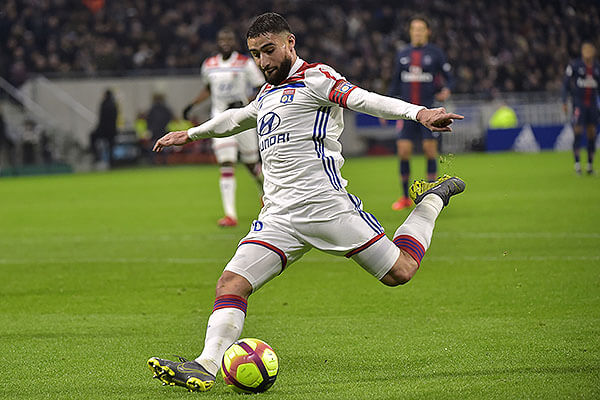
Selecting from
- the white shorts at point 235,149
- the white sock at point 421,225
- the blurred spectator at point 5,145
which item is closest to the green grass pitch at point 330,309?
the white sock at point 421,225

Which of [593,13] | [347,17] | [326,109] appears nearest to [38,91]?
[347,17]

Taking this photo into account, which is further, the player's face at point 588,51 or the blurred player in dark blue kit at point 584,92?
the blurred player in dark blue kit at point 584,92

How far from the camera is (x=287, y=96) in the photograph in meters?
5.09

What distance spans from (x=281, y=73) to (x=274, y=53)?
0.40 feet

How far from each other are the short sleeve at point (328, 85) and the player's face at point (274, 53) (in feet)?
0.43

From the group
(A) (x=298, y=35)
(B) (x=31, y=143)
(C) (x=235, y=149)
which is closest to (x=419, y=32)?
(C) (x=235, y=149)

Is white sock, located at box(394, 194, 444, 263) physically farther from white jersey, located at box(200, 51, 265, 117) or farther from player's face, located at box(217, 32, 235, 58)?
player's face, located at box(217, 32, 235, 58)

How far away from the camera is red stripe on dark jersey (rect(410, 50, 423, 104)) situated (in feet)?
44.9

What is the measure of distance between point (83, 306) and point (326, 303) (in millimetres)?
1794

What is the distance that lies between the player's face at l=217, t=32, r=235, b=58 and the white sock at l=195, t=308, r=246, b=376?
8252mm

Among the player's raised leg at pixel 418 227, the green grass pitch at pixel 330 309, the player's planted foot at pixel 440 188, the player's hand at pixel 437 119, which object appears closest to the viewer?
the player's hand at pixel 437 119

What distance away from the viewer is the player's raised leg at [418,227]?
17.0ft

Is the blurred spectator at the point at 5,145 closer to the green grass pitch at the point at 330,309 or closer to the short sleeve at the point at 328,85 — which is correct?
the green grass pitch at the point at 330,309

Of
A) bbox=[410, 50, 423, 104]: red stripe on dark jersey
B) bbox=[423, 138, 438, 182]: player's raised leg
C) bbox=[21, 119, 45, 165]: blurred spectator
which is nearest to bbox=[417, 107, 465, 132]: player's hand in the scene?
bbox=[423, 138, 438, 182]: player's raised leg
